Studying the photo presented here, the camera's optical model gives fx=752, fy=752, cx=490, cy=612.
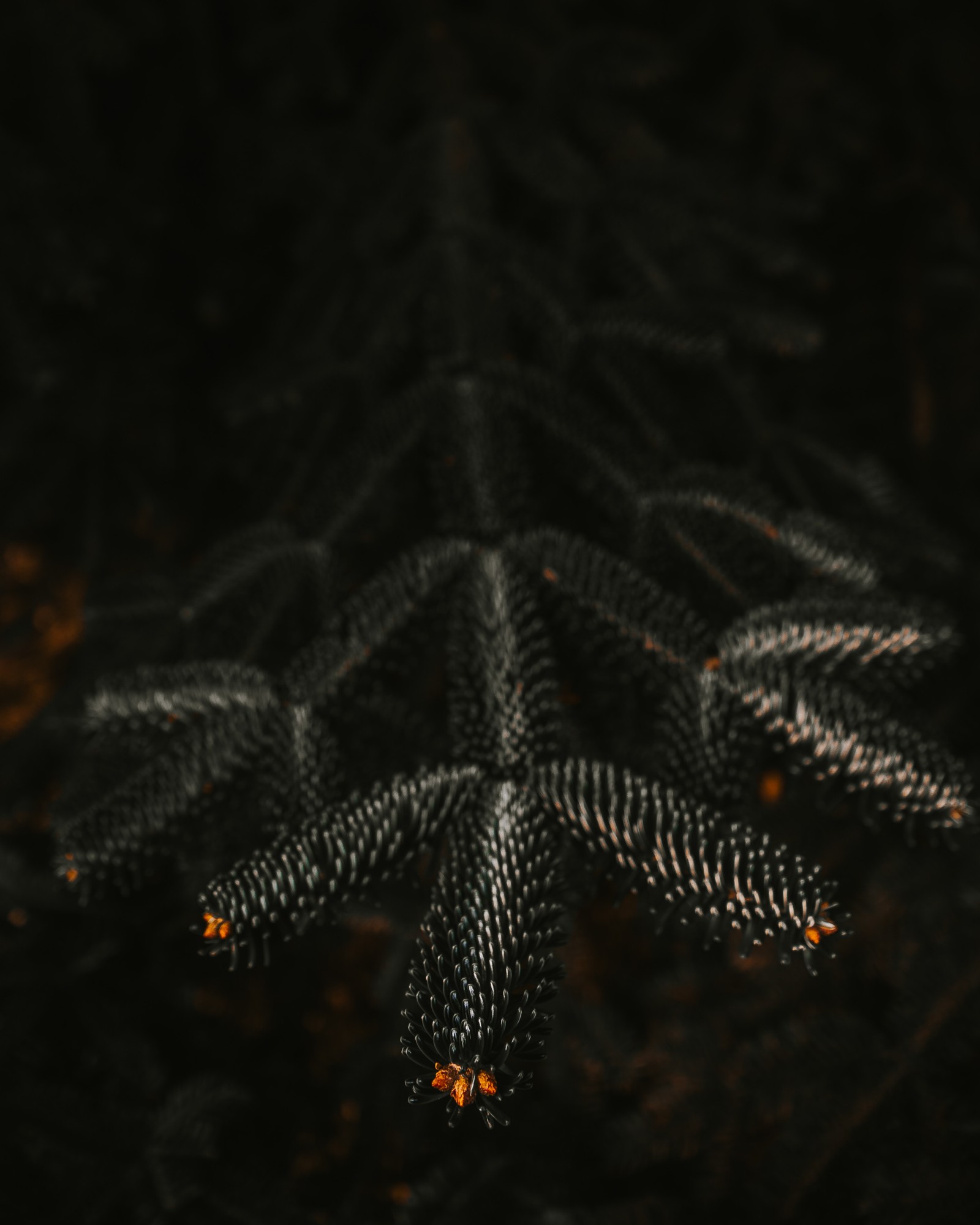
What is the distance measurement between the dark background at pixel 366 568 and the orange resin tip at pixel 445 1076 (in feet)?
1.74

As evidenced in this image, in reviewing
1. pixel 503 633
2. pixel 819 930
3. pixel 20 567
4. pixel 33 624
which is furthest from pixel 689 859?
pixel 20 567

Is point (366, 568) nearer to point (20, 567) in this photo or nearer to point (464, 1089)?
point (464, 1089)

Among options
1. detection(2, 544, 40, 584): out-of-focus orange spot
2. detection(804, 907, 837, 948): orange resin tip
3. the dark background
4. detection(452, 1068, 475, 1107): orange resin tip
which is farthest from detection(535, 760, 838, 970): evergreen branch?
detection(2, 544, 40, 584): out-of-focus orange spot

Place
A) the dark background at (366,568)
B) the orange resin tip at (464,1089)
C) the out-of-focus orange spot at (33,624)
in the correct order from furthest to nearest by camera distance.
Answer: the out-of-focus orange spot at (33,624) → the dark background at (366,568) → the orange resin tip at (464,1089)

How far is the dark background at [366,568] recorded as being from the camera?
731 mm

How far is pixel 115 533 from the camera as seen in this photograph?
1158 millimetres

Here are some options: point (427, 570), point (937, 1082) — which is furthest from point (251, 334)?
point (937, 1082)

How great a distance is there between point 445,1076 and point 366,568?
0.46m

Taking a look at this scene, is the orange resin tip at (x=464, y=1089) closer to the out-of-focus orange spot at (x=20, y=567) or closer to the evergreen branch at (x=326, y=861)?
the evergreen branch at (x=326, y=861)

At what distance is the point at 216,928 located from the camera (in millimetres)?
365

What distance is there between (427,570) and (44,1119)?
2.16ft

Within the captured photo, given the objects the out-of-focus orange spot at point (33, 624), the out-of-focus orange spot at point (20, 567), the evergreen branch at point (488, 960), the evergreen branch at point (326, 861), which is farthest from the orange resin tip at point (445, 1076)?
the out-of-focus orange spot at point (20, 567)

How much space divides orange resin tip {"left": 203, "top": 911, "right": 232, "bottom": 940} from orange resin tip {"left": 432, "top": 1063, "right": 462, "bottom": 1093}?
0.12 meters

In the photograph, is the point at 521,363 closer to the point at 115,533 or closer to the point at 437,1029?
the point at 437,1029
